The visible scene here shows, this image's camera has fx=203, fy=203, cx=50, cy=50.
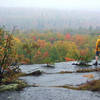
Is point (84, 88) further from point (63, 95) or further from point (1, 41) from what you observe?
point (1, 41)

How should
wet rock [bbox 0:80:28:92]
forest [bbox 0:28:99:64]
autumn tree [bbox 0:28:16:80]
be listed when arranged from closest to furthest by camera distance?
wet rock [bbox 0:80:28:92] → autumn tree [bbox 0:28:16:80] → forest [bbox 0:28:99:64]

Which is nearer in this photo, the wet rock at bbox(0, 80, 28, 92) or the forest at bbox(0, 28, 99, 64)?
the wet rock at bbox(0, 80, 28, 92)

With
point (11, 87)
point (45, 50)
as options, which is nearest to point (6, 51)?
point (11, 87)

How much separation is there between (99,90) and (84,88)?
50cm

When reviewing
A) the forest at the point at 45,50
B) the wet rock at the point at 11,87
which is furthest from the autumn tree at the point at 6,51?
the wet rock at the point at 11,87

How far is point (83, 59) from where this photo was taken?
11.5 meters

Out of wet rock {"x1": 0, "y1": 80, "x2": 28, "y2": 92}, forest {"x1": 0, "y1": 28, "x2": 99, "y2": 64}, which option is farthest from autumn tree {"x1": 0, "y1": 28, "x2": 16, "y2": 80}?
wet rock {"x1": 0, "y1": 80, "x2": 28, "y2": 92}

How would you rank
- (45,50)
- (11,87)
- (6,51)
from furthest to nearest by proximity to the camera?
(45,50), (6,51), (11,87)

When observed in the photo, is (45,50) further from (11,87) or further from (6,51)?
(11,87)

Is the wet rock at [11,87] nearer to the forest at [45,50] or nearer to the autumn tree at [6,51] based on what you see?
the autumn tree at [6,51]

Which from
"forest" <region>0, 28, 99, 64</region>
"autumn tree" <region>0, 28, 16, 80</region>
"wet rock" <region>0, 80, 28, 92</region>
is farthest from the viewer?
"forest" <region>0, 28, 99, 64</region>

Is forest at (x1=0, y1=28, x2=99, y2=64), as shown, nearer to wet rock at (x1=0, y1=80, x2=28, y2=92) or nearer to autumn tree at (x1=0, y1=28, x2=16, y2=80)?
autumn tree at (x1=0, y1=28, x2=16, y2=80)

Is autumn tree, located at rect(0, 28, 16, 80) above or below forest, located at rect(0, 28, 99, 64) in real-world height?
above

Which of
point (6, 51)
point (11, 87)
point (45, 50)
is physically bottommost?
point (45, 50)
